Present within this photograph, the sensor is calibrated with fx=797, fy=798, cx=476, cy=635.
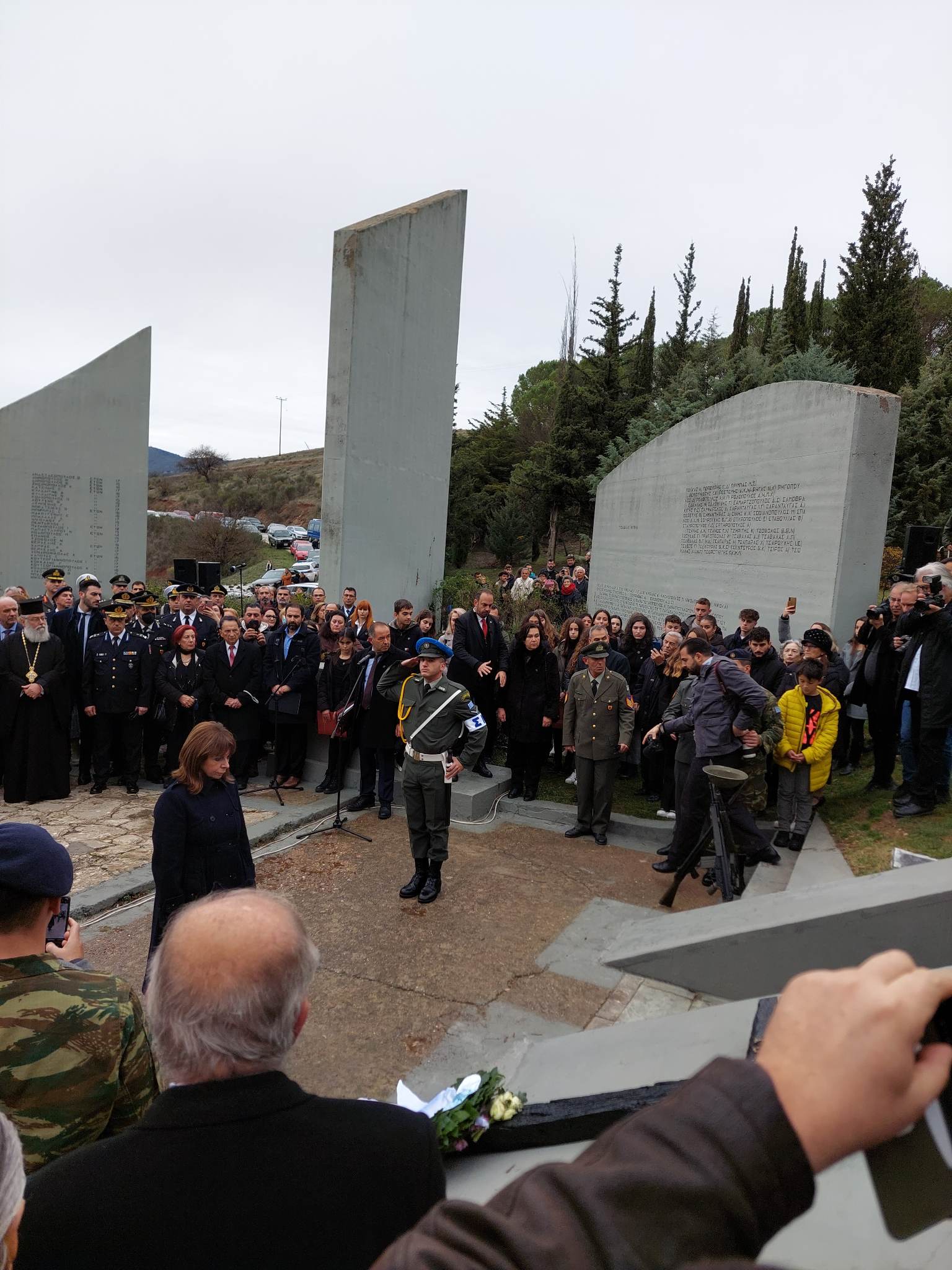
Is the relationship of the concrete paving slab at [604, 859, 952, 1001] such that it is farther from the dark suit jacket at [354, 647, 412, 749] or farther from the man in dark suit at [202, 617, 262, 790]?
the man in dark suit at [202, 617, 262, 790]

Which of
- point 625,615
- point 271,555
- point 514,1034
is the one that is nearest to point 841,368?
point 625,615

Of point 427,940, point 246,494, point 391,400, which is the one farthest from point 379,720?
point 246,494

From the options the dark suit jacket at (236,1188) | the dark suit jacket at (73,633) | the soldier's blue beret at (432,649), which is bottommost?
the dark suit jacket at (73,633)

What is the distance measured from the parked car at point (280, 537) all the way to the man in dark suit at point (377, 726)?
37432 millimetres

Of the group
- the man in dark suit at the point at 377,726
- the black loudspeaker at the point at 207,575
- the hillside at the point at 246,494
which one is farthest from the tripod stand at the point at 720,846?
the hillside at the point at 246,494

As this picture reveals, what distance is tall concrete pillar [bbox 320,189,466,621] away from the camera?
453 inches

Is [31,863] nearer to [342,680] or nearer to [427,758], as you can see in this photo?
[427,758]

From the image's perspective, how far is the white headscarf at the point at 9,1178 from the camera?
3.82 feet

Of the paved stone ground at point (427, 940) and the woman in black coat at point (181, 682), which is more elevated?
the woman in black coat at point (181, 682)

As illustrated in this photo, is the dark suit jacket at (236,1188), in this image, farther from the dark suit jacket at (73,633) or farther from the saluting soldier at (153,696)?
the dark suit jacket at (73,633)

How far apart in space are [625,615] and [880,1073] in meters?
13.4

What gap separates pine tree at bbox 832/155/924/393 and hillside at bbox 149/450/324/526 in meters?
35.0

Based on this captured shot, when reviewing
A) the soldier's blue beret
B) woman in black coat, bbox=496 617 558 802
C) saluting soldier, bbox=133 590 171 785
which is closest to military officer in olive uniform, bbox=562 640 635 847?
woman in black coat, bbox=496 617 558 802

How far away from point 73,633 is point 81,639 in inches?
4.7
